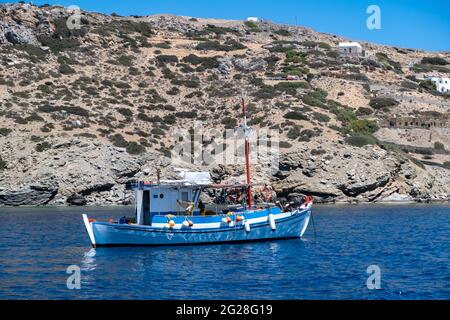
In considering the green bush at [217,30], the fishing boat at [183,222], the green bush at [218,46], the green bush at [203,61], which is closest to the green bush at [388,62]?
the green bush at [218,46]

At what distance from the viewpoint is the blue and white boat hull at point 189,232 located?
35.6m

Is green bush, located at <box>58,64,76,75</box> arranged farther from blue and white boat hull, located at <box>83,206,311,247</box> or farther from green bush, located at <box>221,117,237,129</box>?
blue and white boat hull, located at <box>83,206,311,247</box>

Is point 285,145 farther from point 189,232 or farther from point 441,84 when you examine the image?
point 441,84

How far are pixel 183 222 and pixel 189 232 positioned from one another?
2.16 feet

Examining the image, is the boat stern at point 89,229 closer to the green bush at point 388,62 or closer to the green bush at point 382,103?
the green bush at point 382,103

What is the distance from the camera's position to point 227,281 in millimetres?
25328

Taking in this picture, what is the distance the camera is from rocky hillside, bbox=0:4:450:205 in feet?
230

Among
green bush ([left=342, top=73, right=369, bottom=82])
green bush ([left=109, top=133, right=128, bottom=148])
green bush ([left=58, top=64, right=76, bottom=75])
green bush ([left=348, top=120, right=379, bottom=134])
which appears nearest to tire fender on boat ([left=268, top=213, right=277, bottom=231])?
green bush ([left=109, top=133, right=128, bottom=148])

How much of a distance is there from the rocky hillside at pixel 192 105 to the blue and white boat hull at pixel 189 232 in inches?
1256

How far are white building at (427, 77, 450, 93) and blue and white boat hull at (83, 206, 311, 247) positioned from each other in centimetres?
8393

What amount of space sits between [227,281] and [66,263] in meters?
8.87

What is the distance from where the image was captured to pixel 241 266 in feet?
95.8

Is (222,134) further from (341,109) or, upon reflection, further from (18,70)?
(18,70)
